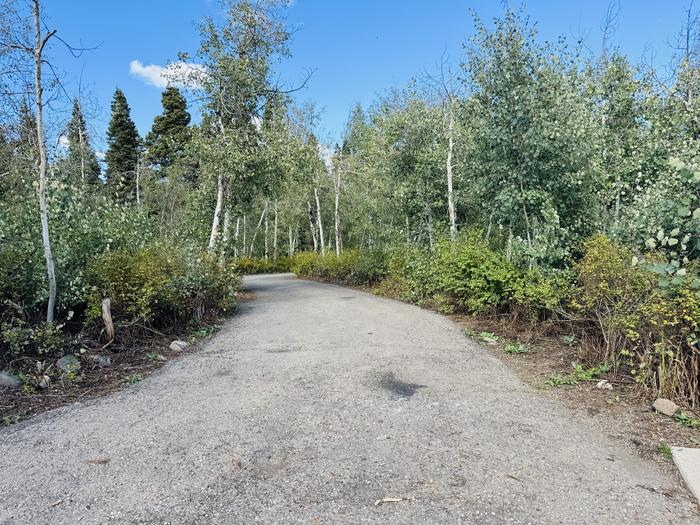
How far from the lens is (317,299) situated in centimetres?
1152

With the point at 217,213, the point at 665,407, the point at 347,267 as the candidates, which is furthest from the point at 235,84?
the point at 665,407

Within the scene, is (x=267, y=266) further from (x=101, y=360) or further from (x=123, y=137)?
(x=101, y=360)

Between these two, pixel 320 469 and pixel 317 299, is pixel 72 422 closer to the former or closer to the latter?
pixel 320 469

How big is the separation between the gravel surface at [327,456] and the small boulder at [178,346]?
4.19ft

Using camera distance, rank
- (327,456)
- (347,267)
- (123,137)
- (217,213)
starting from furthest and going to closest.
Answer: (123,137), (347,267), (217,213), (327,456)

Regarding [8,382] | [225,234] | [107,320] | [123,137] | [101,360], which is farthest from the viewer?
[123,137]

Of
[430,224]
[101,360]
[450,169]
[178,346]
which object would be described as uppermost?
[450,169]

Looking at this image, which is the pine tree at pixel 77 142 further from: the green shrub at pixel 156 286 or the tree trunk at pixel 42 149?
the green shrub at pixel 156 286

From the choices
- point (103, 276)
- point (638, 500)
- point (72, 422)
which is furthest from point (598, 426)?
point (103, 276)

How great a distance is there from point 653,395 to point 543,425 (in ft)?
4.24

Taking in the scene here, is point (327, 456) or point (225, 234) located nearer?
point (327, 456)

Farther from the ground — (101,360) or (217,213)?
(217,213)

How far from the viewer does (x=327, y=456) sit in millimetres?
3037

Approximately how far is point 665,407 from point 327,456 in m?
2.98
